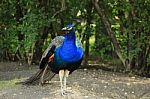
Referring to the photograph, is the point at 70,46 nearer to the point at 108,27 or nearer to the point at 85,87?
the point at 85,87

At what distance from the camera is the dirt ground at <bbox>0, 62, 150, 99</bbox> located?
789 centimetres

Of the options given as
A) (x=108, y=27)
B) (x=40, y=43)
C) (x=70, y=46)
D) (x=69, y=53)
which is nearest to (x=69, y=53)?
(x=69, y=53)

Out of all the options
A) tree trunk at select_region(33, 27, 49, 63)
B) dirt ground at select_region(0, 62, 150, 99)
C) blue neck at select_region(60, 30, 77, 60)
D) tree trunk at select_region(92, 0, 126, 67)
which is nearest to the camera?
blue neck at select_region(60, 30, 77, 60)

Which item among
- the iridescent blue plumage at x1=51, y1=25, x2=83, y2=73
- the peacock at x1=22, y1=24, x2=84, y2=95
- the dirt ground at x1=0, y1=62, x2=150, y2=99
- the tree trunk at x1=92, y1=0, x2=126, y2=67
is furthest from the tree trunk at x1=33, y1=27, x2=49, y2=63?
the iridescent blue plumage at x1=51, y1=25, x2=83, y2=73

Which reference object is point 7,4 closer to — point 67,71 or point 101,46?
point 101,46

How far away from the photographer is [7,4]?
38.7 feet

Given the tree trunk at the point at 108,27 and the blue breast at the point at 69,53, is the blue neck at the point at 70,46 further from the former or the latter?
the tree trunk at the point at 108,27

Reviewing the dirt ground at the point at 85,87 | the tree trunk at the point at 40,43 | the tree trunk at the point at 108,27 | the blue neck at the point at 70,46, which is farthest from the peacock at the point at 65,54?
the tree trunk at the point at 40,43

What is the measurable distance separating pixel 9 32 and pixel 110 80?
3.41 m

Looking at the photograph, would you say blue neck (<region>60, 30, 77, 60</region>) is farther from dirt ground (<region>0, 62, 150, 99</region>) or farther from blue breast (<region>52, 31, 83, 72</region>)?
dirt ground (<region>0, 62, 150, 99</region>)

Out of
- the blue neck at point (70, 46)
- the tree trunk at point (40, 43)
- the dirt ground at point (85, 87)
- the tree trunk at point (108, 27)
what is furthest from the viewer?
the tree trunk at point (40, 43)

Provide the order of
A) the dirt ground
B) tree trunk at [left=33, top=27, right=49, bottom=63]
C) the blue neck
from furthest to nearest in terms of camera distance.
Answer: tree trunk at [left=33, top=27, right=49, bottom=63]
the dirt ground
the blue neck

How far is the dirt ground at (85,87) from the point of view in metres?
7.89

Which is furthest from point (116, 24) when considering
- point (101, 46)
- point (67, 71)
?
point (67, 71)
